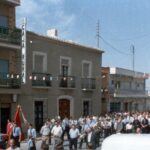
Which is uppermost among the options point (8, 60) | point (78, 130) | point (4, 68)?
point (8, 60)

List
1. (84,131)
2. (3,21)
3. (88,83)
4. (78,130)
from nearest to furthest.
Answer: (78,130) < (84,131) < (3,21) < (88,83)

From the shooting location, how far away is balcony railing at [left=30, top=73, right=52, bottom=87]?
31.7m

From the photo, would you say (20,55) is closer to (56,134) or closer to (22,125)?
(22,125)

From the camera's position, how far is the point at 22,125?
1077 inches

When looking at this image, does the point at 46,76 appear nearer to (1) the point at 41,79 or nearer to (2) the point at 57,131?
(1) the point at 41,79

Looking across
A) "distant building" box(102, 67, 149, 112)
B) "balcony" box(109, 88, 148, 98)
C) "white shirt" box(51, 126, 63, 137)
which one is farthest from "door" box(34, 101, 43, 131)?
"balcony" box(109, 88, 148, 98)

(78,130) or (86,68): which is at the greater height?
(86,68)

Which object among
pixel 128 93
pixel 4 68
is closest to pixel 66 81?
pixel 4 68

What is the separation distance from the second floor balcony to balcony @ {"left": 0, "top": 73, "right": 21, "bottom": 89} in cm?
525

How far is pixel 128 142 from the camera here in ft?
29.2

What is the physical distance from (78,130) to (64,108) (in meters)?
10.6

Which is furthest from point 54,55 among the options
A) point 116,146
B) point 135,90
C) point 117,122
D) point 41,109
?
point 116,146

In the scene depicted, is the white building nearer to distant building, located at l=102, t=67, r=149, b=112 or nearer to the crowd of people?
distant building, located at l=102, t=67, r=149, b=112

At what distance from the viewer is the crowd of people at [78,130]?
71.2ft
